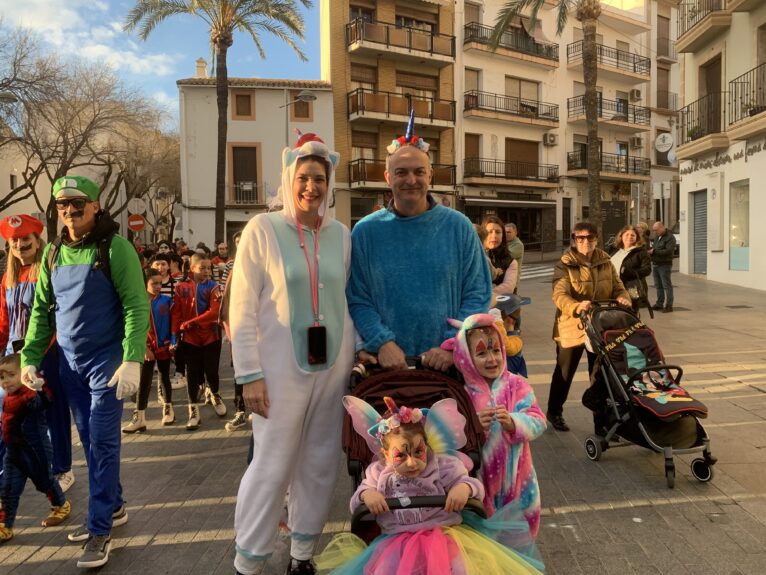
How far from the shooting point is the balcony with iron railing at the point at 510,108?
33.0 metres

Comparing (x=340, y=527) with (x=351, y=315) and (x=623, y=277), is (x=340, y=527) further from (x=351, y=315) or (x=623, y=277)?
(x=623, y=277)

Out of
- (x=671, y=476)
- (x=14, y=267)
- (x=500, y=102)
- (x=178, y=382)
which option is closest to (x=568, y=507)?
(x=671, y=476)

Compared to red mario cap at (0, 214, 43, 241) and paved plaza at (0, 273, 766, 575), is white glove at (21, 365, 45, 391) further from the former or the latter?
red mario cap at (0, 214, 43, 241)

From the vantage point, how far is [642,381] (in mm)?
4578

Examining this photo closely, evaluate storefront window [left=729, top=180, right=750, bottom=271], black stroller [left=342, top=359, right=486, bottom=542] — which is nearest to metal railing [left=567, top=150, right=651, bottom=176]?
storefront window [left=729, top=180, right=750, bottom=271]

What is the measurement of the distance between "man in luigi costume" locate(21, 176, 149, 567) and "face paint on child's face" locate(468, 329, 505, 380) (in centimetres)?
193

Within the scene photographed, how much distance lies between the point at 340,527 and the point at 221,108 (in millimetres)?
17587

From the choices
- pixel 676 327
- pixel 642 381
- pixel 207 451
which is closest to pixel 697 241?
pixel 676 327

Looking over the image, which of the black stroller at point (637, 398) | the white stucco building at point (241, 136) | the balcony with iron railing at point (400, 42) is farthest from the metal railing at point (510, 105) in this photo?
the black stroller at point (637, 398)

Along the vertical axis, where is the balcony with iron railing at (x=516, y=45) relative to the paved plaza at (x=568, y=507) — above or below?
above

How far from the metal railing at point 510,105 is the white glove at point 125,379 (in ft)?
104

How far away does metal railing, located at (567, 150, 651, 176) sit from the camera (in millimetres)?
36719

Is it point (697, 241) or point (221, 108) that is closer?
point (221, 108)

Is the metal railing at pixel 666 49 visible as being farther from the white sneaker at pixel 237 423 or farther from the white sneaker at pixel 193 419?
the white sneaker at pixel 193 419
